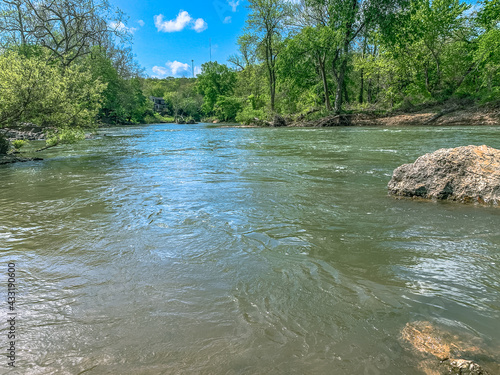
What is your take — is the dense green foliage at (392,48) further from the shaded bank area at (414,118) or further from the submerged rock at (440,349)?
the submerged rock at (440,349)

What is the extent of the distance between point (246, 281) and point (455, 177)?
456cm

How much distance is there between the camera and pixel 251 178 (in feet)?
24.4

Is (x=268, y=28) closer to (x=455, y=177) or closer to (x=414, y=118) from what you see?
(x=414, y=118)

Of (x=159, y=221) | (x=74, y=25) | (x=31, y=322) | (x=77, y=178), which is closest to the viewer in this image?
(x=31, y=322)

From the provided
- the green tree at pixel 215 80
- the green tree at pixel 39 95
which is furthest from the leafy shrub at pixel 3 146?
the green tree at pixel 215 80

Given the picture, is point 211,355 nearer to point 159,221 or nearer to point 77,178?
point 159,221

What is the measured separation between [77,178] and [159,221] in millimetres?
4793

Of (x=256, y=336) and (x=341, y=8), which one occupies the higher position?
(x=341, y=8)

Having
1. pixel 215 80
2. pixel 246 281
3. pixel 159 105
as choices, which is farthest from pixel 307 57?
pixel 159 105

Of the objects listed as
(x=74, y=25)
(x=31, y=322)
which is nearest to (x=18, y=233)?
(x=31, y=322)

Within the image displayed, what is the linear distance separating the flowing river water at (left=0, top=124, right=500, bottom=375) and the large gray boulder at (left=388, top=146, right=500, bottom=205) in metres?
0.35

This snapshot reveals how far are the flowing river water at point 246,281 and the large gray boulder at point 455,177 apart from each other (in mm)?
355

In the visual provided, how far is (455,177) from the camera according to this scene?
17.7 ft

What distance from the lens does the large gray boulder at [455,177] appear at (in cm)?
506
